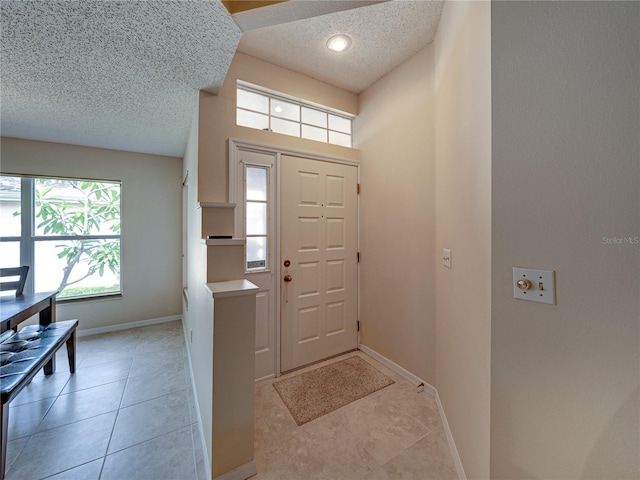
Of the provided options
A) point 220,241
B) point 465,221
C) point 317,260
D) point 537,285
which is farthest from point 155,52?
point 537,285

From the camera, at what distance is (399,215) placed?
91.1 inches

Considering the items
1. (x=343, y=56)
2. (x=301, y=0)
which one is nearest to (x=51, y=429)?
(x=301, y=0)

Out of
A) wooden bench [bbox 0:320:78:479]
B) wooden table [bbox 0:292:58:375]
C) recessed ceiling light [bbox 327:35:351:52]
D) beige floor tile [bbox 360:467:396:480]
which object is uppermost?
recessed ceiling light [bbox 327:35:351:52]

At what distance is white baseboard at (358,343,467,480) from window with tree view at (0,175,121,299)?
358 centimetres

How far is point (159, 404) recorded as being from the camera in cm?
196

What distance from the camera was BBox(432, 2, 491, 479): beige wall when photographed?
1.09 metres

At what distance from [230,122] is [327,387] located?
7.92 feet

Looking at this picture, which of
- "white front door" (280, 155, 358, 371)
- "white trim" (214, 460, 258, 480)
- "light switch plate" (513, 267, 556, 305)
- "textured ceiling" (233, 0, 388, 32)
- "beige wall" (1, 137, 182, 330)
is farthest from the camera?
"beige wall" (1, 137, 182, 330)

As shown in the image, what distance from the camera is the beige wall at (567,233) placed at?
2.54 ft

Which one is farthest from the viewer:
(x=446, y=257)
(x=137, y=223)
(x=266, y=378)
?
(x=137, y=223)

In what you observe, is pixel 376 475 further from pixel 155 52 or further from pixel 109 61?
pixel 109 61

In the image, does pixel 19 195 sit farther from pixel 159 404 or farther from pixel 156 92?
pixel 159 404

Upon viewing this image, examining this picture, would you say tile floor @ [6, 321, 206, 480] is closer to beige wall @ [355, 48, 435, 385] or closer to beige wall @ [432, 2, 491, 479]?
beige wall @ [432, 2, 491, 479]

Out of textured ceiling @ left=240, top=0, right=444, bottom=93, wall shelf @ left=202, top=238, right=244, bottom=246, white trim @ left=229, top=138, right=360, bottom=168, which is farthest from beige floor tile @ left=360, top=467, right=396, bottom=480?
textured ceiling @ left=240, top=0, right=444, bottom=93
